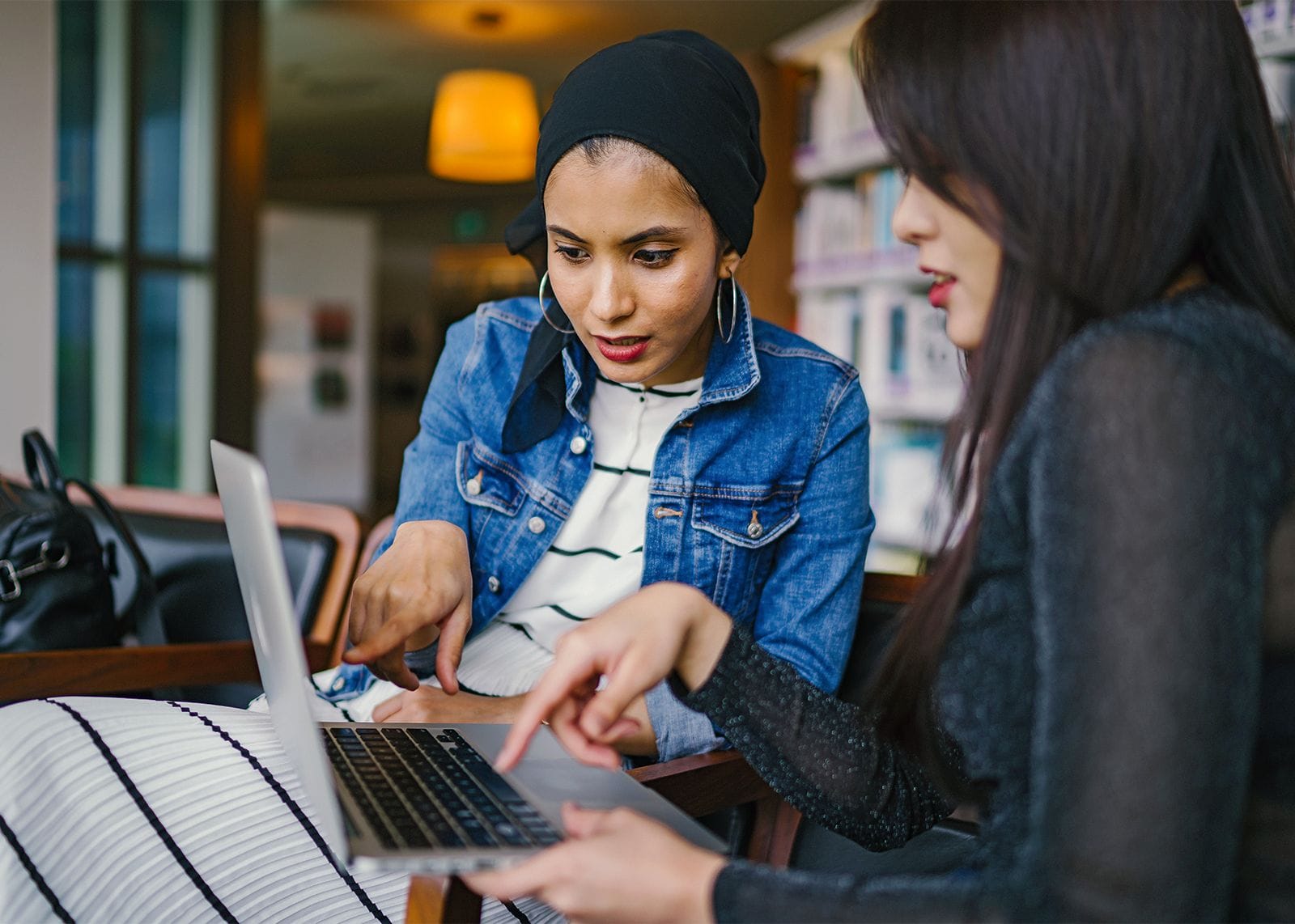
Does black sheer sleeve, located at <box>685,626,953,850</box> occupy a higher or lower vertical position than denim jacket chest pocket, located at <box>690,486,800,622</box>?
lower

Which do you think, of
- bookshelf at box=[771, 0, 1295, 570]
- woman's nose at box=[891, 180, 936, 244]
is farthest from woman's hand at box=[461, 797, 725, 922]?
bookshelf at box=[771, 0, 1295, 570]

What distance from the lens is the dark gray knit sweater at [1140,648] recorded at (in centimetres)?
61

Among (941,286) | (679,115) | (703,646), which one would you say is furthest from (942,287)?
(679,115)

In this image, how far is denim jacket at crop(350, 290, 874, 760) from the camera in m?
1.26

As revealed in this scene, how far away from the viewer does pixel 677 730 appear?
1.20 metres

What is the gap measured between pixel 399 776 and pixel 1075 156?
0.64m

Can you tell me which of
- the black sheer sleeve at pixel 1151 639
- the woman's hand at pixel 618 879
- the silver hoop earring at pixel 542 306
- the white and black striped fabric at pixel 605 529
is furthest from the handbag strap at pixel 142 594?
the black sheer sleeve at pixel 1151 639

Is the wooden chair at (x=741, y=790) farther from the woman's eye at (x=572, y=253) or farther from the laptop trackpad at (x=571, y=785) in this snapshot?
the woman's eye at (x=572, y=253)

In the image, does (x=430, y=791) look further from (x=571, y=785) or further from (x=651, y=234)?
(x=651, y=234)

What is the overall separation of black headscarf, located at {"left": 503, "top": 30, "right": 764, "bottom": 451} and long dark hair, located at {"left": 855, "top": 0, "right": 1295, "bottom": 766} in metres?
0.40

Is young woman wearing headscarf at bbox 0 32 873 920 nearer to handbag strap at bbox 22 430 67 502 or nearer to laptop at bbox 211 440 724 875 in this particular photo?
laptop at bbox 211 440 724 875

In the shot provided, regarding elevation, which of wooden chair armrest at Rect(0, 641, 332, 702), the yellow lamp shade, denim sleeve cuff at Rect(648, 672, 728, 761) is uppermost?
the yellow lamp shade

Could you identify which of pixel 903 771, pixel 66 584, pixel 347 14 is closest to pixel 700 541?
pixel 903 771

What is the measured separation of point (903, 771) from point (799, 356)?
1.68ft
